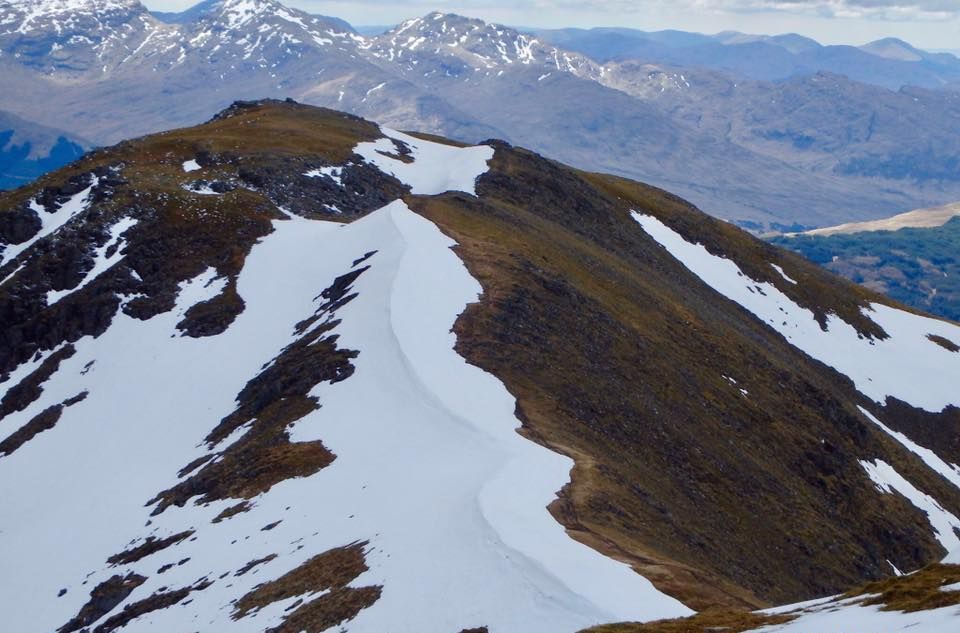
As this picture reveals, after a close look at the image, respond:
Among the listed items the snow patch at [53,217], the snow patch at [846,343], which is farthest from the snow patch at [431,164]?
the snow patch at [53,217]

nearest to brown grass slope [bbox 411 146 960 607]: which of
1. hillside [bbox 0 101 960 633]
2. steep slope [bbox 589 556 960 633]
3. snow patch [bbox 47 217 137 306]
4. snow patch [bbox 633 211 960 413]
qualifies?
hillside [bbox 0 101 960 633]

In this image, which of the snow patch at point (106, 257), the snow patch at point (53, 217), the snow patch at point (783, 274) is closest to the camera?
the snow patch at point (106, 257)

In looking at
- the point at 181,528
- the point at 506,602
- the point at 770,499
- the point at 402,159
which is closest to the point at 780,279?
the point at 402,159

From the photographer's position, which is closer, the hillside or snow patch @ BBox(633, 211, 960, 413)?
the hillside

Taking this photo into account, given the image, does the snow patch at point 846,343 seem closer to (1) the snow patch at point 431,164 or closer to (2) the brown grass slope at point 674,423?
(2) the brown grass slope at point 674,423

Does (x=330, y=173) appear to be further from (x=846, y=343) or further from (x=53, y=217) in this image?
(x=846, y=343)

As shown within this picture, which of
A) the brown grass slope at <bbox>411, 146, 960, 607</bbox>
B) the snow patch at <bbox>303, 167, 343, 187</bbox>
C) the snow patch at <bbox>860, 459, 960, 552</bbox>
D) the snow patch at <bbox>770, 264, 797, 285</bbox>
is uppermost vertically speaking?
the snow patch at <bbox>303, 167, 343, 187</bbox>

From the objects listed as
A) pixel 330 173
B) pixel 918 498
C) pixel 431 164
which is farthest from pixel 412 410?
pixel 431 164

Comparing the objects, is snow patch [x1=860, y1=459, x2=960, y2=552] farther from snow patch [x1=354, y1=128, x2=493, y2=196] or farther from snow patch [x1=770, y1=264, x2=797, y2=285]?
snow patch [x1=770, y1=264, x2=797, y2=285]

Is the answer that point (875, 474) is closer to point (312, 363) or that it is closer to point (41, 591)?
point (312, 363)
